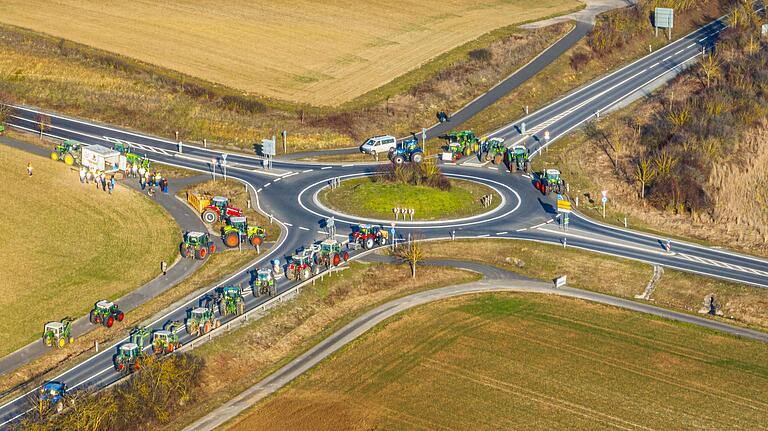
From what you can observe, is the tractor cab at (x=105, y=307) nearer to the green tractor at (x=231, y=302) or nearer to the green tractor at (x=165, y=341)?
the green tractor at (x=165, y=341)

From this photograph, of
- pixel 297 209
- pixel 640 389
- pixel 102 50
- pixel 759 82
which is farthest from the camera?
pixel 102 50

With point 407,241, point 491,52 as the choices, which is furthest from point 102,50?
point 407,241

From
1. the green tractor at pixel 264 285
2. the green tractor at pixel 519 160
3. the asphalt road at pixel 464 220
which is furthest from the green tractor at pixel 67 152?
the green tractor at pixel 519 160

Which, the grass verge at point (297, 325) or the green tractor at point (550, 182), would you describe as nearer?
the grass verge at point (297, 325)

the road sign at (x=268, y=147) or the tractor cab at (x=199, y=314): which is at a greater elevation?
the road sign at (x=268, y=147)

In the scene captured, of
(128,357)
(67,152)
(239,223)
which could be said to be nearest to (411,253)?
(239,223)

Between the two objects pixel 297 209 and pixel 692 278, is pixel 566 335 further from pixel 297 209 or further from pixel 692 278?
pixel 297 209
